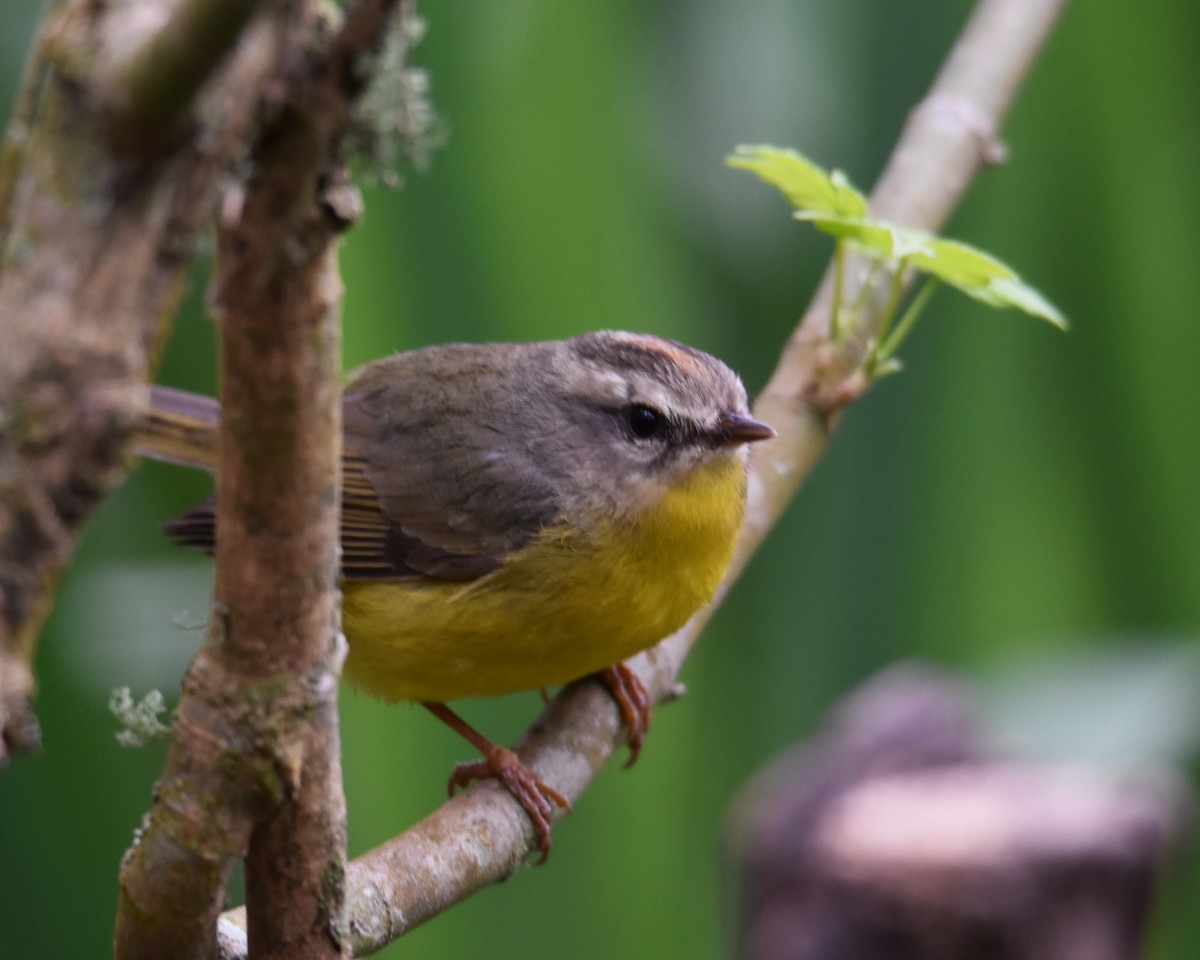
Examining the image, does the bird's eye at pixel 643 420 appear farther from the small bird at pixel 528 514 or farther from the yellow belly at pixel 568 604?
the yellow belly at pixel 568 604

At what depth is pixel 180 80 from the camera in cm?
81

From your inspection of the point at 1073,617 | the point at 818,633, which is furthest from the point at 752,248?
the point at 1073,617

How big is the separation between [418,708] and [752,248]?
1.60 meters

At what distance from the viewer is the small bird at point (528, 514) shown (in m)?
2.32

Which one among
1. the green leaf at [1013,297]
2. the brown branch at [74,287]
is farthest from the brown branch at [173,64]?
the green leaf at [1013,297]

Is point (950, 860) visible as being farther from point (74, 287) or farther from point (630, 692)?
point (74, 287)

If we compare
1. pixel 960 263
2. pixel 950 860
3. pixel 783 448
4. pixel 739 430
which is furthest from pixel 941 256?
pixel 950 860

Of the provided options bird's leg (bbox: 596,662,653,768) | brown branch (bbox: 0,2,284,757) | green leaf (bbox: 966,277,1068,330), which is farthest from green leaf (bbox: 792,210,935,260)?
brown branch (bbox: 0,2,284,757)

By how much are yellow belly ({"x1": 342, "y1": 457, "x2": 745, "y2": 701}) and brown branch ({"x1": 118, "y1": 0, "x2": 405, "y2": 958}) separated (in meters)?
0.99

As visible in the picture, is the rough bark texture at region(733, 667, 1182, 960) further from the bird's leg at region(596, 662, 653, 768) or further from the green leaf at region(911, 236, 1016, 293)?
the green leaf at region(911, 236, 1016, 293)

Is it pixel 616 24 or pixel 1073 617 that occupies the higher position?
pixel 616 24

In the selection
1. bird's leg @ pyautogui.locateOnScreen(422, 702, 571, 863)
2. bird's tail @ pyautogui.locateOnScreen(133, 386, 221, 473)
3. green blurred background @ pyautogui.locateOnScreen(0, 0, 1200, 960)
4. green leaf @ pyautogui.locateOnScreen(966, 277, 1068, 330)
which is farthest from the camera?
green blurred background @ pyautogui.locateOnScreen(0, 0, 1200, 960)

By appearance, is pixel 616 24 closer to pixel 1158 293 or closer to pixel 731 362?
pixel 731 362

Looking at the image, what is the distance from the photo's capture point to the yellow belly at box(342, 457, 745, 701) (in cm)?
230
